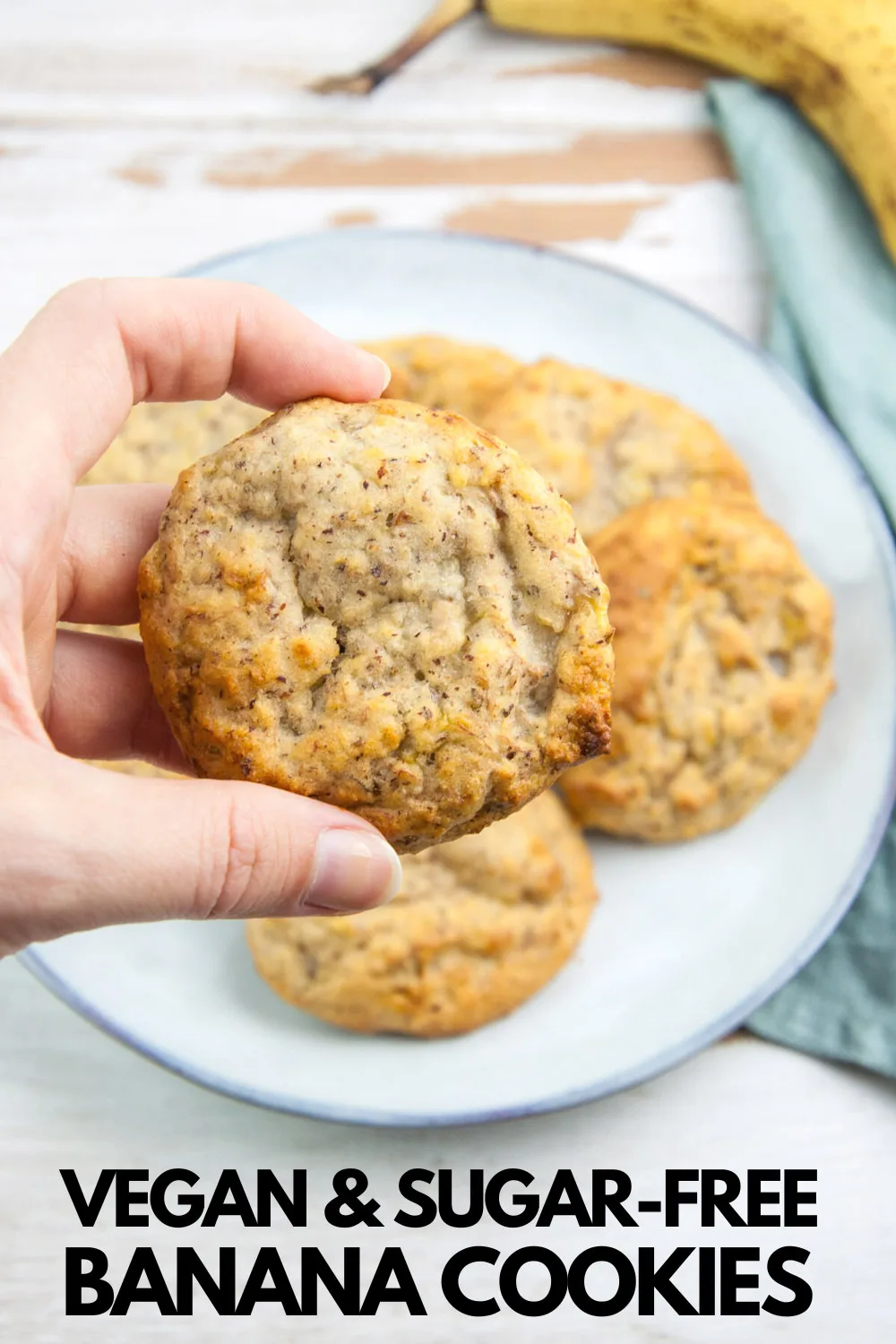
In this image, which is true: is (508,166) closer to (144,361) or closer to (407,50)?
(407,50)

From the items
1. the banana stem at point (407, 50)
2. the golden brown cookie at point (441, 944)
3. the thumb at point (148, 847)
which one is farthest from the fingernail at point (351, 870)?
the banana stem at point (407, 50)

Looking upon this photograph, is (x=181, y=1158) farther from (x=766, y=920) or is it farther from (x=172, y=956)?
(x=766, y=920)

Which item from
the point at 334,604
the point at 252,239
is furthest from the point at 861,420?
the point at 334,604

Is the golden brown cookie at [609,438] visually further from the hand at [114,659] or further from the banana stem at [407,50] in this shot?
the banana stem at [407,50]

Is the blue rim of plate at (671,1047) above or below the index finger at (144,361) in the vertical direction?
below

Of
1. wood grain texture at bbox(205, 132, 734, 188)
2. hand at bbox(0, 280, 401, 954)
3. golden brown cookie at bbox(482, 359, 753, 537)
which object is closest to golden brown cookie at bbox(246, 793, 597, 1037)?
hand at bbox(0, 280, 401, 954)

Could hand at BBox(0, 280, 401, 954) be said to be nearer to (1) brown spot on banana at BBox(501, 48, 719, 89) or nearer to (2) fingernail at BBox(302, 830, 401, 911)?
(2) fingernail at BBox(302, 830, 401, 911)

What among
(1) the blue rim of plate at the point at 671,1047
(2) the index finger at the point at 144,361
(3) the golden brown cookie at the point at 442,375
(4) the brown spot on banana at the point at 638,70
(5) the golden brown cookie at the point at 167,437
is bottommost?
(1) the blue rim of plate at the point at 671,1047

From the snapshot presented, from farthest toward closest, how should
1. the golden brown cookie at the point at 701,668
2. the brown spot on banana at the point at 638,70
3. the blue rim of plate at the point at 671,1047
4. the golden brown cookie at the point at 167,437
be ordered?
the brown spot on banana at the point at 638,70 < the golden brown cookie at the point at 167,437 < the golden brown cookie at the point at 701,668 < the blue rim of plate at the point at 671,1047
